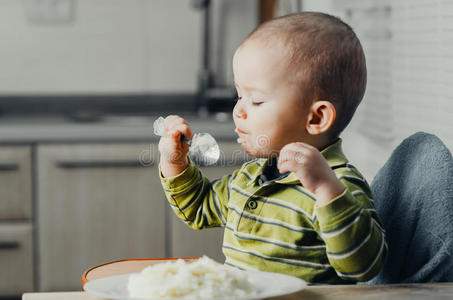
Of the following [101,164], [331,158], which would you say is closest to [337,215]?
[331,158]

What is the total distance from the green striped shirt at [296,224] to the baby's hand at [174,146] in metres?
0.02

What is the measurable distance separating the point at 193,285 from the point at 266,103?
366 mm

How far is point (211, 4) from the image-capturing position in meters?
3.02

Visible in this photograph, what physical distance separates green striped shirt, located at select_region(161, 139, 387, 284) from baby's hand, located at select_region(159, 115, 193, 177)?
0.06 ft

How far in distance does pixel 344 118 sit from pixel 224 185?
0.89 feet

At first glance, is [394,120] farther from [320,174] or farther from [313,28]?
[320,174]

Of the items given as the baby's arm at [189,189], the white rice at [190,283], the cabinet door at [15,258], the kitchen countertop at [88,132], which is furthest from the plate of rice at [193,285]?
the cabinet door at [15,258]

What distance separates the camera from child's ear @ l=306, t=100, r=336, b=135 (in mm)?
960

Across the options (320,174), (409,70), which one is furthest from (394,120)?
(320,174)

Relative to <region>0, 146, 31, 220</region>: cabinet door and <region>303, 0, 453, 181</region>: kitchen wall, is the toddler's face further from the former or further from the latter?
<region>0, 146, 31, 220</region>: cabinet door

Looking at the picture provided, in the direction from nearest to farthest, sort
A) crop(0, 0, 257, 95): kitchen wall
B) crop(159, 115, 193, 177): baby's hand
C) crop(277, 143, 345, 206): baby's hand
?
crop(277, 143, 345, 206): baby's hand → crop(159, 115, 193, 177): baby's hand → crop(0, 0, 257, 95): kitchen wall

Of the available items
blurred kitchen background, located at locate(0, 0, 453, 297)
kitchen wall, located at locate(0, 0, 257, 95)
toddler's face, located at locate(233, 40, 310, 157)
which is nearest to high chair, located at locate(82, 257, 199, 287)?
toddler's face, located at locate(233, 40, 310, 157)

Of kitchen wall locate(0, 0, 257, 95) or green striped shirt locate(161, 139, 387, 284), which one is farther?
kitchen wall locate(0, 0, 257, 95)

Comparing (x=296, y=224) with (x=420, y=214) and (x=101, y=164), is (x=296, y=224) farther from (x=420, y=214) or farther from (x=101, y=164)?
(x=101, y=164)
